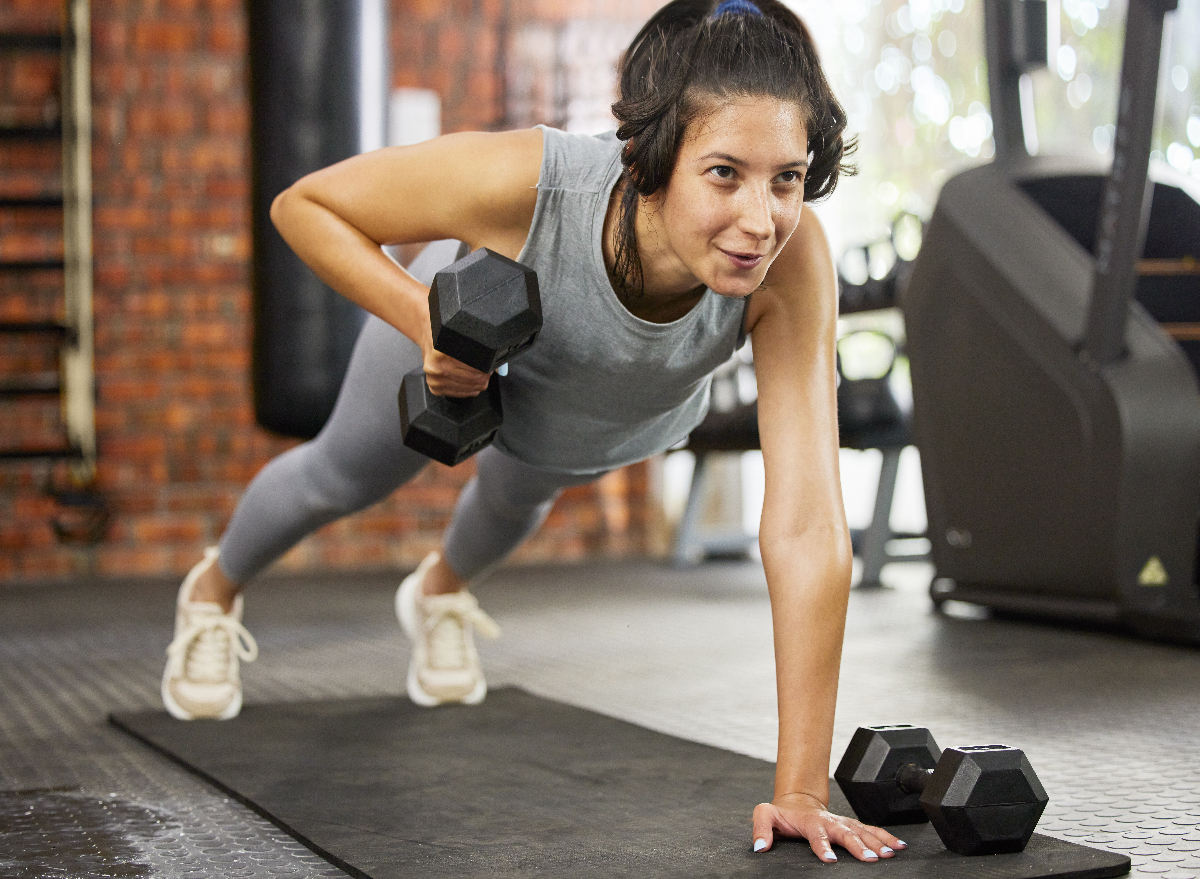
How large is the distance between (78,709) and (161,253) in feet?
8.19

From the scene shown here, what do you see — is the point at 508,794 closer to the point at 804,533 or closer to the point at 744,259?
the point at 804,533

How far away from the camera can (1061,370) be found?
7.82 feet

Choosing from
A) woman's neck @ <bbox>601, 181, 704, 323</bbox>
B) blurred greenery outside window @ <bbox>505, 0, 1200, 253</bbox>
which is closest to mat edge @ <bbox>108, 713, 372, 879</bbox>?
woman's neck @ <bbox>601, 181, 704, 323</bbox>

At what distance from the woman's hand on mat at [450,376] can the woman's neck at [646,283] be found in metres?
0.18

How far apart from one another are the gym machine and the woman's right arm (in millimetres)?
1431

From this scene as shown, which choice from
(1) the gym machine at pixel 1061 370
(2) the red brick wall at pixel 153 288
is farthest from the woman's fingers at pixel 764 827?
(2) the red brick wall at pixel 153 288

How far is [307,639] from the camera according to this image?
2645 millimetres

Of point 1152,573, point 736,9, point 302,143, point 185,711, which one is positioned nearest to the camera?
point 736,9

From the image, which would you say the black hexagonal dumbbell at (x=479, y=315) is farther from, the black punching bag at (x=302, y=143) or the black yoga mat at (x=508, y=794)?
the black punching bag at (x=302, y=143)

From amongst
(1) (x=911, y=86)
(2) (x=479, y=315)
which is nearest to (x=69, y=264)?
(1) (x=911, y=86)

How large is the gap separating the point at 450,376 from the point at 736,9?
43 cm

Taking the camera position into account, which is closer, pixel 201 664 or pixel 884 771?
pixel 884 771

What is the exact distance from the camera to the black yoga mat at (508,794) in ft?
3.46

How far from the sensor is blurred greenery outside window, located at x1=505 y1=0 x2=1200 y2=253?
343 cm
